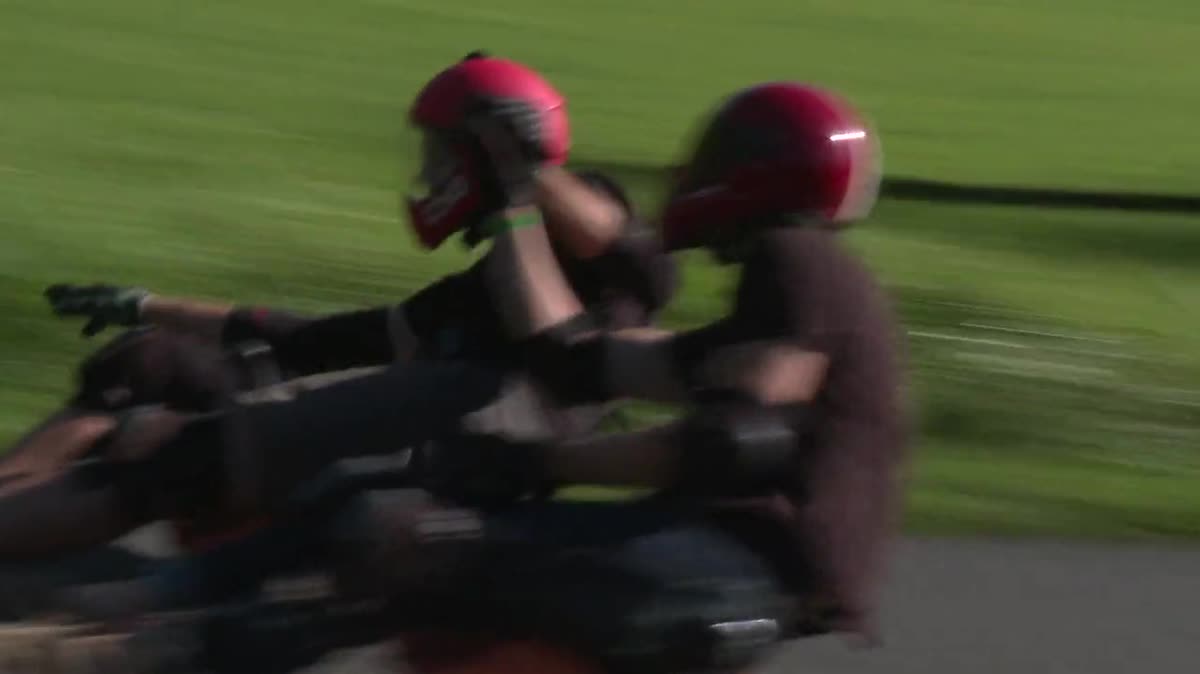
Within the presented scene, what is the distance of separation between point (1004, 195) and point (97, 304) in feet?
24.8

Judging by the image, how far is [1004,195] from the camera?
11.2 m

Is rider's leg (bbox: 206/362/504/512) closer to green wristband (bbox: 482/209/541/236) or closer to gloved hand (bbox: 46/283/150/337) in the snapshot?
green wristband (bbox: 482/209/541/236)

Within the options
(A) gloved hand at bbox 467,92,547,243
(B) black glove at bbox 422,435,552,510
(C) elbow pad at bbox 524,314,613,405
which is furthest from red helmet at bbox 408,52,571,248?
(B) black glove at bbox 422,435,552,510

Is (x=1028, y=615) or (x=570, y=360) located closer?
(x=570, y=360)

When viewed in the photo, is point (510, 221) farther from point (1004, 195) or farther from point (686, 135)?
point (686, 135)

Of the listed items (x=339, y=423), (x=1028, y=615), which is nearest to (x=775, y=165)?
(x=339, y=423)

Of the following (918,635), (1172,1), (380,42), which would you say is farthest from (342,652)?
(1172,1)

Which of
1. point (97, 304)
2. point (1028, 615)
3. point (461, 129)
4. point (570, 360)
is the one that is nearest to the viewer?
point (570, 360)

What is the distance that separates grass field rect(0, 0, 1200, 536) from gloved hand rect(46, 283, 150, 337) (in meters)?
2.33

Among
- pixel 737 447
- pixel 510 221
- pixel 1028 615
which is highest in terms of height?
pixel 510 221

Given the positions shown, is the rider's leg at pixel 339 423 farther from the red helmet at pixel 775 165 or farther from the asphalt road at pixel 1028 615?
the asphalt road at pixel 1028 615

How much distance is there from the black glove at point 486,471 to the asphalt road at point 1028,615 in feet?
3.54

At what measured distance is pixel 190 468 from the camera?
12.0ft

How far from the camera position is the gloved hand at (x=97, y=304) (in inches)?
166
